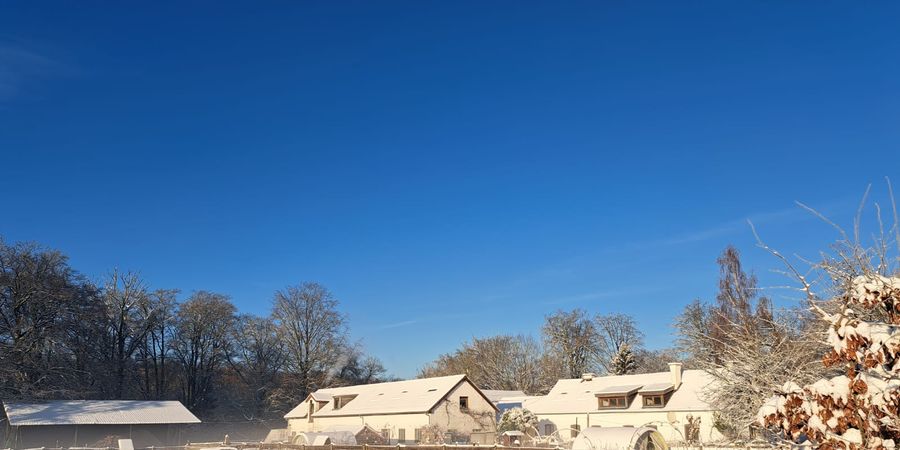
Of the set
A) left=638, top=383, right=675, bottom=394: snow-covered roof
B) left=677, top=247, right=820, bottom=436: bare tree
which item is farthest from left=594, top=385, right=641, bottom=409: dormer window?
left=677, top=247, right=820, bottom=436: bare tree

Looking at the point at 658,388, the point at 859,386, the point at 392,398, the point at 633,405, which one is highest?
the point at 859,386

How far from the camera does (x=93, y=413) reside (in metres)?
48.6

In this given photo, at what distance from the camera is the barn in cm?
4544

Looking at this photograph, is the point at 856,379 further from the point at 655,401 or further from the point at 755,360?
the point at 655,401

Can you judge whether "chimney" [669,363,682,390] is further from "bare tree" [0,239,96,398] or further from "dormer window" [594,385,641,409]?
"bare tree" [0,239,96,398]

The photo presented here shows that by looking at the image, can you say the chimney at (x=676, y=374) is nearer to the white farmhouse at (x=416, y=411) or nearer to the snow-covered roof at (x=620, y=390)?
the snow-covered roof at (x=620, y=390)

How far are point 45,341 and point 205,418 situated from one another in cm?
2191

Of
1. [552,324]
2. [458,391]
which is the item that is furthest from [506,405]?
[552,324]

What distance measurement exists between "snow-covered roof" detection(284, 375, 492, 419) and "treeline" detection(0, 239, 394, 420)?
504 inches

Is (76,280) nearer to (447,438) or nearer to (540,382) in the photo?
(447,438)

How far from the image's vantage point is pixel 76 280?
2378 inches

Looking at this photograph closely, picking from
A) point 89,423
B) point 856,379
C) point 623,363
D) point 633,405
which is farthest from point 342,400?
point 856,379

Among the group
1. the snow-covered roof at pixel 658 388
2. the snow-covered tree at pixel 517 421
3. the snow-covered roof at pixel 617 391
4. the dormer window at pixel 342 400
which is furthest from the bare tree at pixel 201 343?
the snow-covered roof at pixel 658 388

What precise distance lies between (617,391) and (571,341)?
3275 cm
